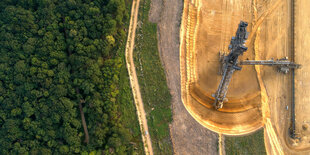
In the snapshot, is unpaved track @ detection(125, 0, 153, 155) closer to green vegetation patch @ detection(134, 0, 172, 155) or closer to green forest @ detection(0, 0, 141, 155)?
green vegetation patch @ detection(134, 0, 172, 155)

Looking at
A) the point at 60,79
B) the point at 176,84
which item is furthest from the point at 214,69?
the point at 60,79

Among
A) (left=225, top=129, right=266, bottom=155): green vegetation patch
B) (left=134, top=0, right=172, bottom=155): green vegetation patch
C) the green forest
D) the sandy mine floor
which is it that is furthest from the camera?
the sandy mine floor

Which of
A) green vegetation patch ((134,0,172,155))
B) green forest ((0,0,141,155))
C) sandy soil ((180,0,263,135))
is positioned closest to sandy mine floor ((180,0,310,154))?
sandy soil ((180,0,263,135))

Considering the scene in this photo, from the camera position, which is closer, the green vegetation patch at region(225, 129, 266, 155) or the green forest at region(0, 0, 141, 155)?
the green forest at region(0, 0, 141, 155)

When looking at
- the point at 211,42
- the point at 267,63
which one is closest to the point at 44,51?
the point at 211,42

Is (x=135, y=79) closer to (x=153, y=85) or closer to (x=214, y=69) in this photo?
(x=153, y=85)

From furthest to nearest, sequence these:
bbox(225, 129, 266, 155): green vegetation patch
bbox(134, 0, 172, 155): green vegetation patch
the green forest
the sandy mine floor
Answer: the sandy mine floor → bbox(134, 0, 172, 155): green vegetation patch → bbox(225, 129, 266, 155): green vegetation patch → the green forest

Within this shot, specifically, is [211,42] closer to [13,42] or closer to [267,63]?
[267,63]
